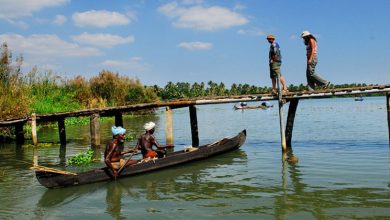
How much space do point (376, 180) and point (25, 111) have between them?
16.8 meters

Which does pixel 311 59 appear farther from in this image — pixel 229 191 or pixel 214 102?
pixel 229 191

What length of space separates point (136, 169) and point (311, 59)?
6381mm

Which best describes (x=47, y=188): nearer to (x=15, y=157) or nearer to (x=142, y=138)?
(x=142, y=138)

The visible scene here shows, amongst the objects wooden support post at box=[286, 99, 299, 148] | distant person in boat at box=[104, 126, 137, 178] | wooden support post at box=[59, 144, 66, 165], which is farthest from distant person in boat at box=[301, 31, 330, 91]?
wooden support post at box=[59, 144, 66, 165]

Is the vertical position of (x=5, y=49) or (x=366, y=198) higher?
(x=5, y=49)

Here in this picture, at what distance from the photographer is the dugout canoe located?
31.3 ft

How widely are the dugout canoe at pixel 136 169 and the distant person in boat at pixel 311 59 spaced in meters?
3.48

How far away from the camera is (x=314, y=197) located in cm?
830

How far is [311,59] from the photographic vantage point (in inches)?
499

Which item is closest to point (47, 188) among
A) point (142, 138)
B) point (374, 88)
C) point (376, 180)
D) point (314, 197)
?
point (142, 138)

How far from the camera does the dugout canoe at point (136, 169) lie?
955cm

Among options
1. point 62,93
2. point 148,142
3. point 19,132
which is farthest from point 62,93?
Result: point 148,142

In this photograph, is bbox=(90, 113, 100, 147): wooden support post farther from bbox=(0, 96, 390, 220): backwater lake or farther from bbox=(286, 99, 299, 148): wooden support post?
bbox=(286, 99, 299, 148): wooden support post

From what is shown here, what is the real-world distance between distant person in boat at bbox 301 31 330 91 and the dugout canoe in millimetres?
3476
